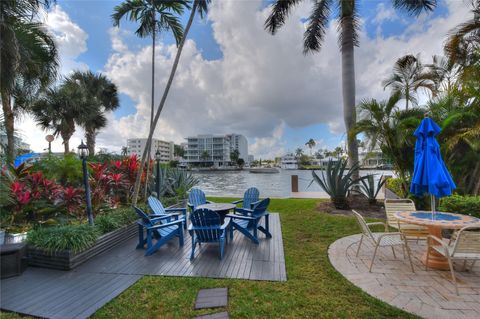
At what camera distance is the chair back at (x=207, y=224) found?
3916mm

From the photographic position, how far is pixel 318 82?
11430mm

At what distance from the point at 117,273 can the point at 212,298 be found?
1.69 meters

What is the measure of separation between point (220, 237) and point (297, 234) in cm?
219

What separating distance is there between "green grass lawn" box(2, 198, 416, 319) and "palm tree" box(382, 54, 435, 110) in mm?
8658

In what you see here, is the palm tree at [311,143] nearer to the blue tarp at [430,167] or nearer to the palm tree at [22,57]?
the palm tree at [22,57]

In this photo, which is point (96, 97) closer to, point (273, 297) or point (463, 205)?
point (273, 297)

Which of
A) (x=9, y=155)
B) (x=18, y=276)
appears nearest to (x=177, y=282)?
(x=18, y=276)

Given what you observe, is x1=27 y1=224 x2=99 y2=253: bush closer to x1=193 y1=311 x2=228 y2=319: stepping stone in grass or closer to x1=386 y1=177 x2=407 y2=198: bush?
x1=193 y1=311 x2=228 y2=319: stepping stone in grass

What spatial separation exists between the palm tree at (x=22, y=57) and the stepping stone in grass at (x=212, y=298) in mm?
4495

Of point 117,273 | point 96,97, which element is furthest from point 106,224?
point 96,97

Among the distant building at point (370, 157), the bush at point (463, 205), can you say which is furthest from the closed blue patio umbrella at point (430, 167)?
the distant building at point (370, 157)

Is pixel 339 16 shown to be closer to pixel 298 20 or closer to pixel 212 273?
pixel 298 20

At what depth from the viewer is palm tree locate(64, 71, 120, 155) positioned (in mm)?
17266

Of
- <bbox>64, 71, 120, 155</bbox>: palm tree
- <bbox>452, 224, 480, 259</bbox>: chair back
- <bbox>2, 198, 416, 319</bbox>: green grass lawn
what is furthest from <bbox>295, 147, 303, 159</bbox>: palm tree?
<bbox>452, 224, 480, 259</bbox>: chair back
